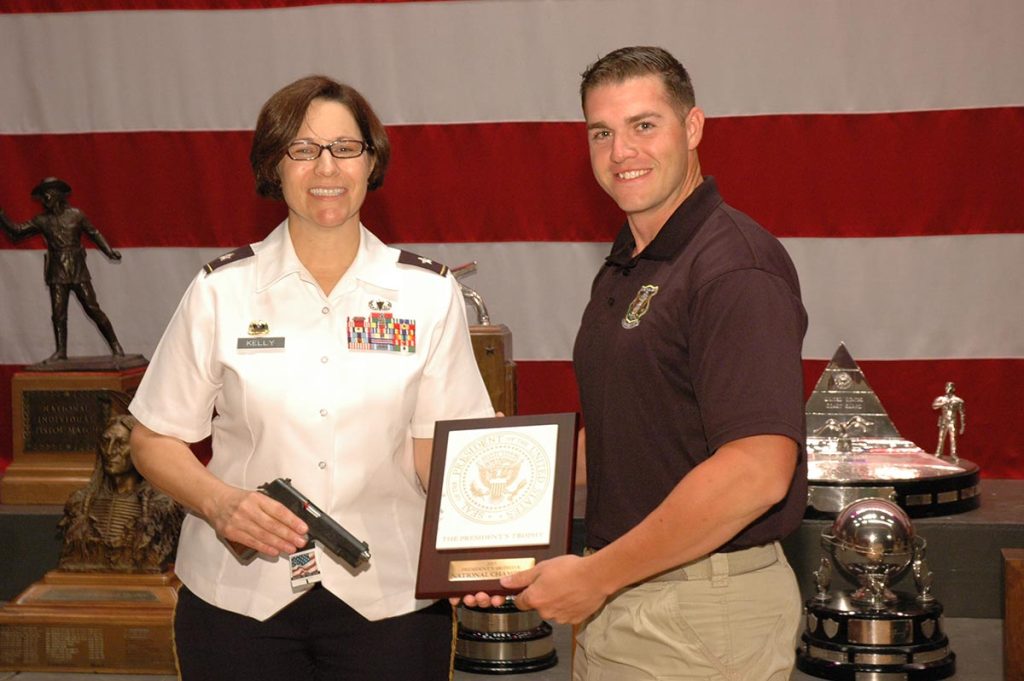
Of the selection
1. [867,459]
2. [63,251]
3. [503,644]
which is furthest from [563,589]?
[63,251]

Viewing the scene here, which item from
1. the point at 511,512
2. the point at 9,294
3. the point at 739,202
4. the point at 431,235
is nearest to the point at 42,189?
the point at 9,294

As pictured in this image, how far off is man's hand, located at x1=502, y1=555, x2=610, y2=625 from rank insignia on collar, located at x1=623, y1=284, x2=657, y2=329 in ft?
0.98

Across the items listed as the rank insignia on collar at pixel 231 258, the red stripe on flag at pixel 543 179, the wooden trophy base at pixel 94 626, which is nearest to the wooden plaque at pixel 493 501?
the rank insignia on collar at pixel 231 258

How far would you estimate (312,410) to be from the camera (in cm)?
188

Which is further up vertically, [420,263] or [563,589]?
[420,263]

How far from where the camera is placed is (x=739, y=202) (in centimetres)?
472

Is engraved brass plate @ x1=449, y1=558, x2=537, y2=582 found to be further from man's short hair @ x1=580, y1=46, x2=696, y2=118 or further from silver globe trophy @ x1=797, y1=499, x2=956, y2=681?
silver globe trophy @ x1=797, y1=499, x2=956, y2=681

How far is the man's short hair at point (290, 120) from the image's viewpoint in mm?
1914

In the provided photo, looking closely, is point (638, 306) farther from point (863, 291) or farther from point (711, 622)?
point (863, 291)

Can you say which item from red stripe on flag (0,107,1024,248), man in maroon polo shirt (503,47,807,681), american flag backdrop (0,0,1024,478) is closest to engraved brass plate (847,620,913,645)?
american flag backdrop (0,0,1024,478)

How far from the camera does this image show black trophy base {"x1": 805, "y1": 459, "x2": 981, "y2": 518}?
4043 mm

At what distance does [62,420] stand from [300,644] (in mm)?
2803

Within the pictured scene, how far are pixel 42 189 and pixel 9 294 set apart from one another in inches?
26.6

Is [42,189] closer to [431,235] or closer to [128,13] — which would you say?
[128,13]
